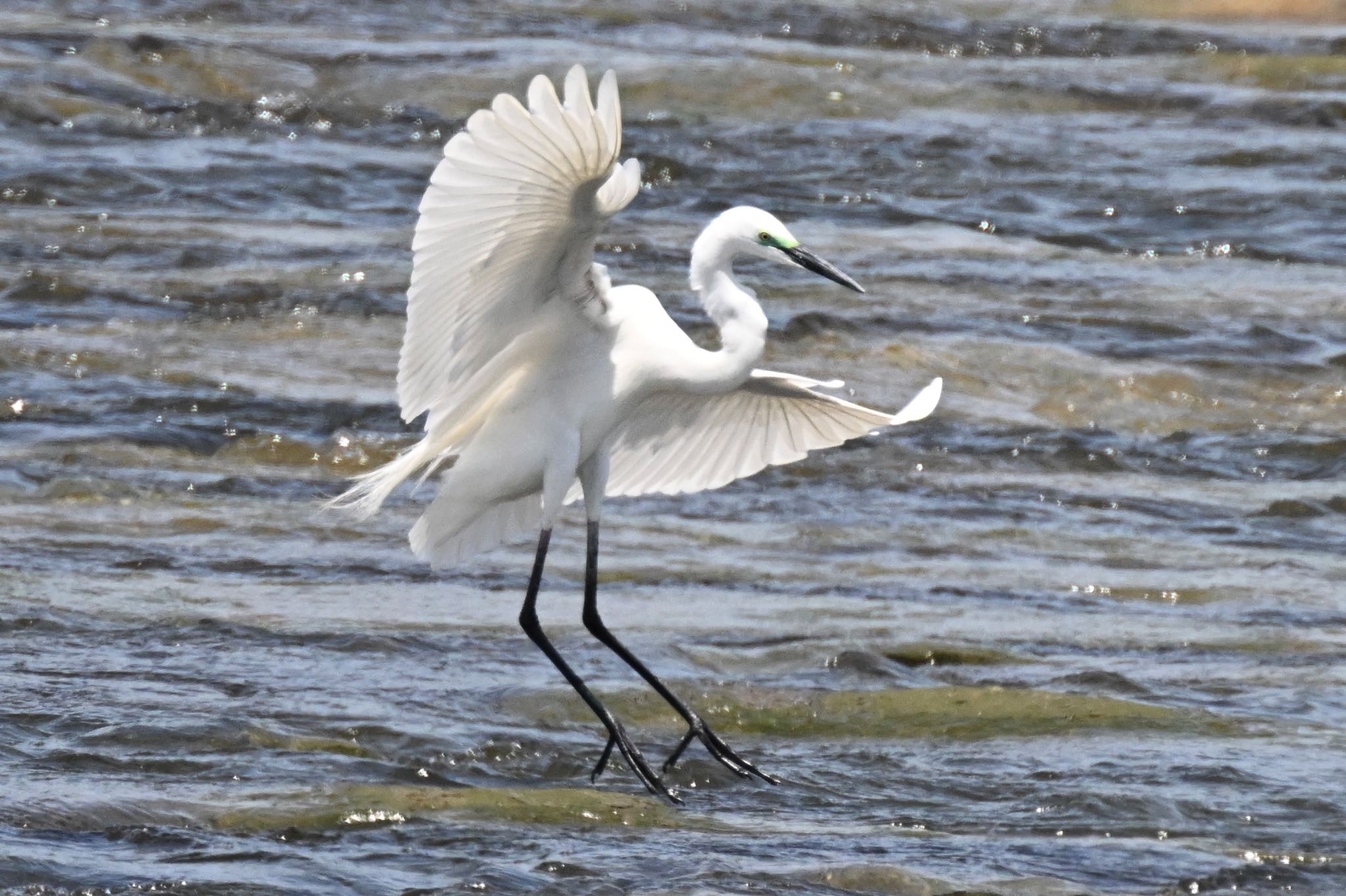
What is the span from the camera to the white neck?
19.4ft

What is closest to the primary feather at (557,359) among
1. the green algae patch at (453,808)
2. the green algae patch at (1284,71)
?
the green algae patch at (453,808)

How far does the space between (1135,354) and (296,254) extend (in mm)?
4984

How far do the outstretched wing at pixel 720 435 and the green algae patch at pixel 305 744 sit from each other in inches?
50.9

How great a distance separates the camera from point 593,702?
20.4 ft

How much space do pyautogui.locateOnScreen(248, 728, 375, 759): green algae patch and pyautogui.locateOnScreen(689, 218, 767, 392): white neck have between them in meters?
1.40

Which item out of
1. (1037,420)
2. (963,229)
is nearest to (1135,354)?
(1037,420)

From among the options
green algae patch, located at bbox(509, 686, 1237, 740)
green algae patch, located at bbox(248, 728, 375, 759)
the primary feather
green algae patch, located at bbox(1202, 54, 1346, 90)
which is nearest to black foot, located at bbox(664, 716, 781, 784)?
green algae patch, located at bbox(509, 686, 1237, 740)

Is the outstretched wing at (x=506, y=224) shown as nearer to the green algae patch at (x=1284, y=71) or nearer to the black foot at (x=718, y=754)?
the black foot at (x=718, y=754)

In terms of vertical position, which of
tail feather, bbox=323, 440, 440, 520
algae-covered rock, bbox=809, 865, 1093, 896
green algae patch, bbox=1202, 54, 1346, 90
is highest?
green algae patch, bbox=1202, 54, 1346, 90

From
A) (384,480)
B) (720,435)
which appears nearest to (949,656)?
(720,435)

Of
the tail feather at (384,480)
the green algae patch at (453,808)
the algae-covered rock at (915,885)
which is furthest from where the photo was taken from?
the tail feather at (384,480)

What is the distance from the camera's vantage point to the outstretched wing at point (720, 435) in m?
6.75

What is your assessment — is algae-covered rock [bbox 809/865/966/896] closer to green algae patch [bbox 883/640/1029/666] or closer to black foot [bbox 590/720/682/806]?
black foot [bbox 590/720/682/806]

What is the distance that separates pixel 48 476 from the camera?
351 inches
